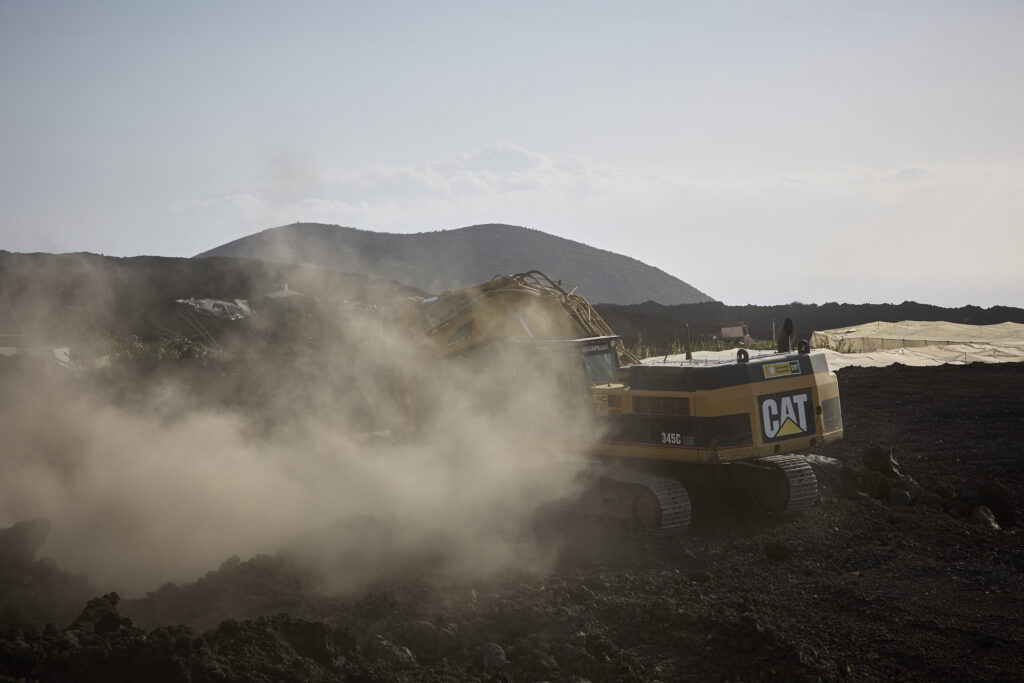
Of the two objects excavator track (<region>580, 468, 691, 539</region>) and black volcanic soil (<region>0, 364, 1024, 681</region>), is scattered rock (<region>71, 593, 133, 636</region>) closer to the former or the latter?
black volcanic soil (<region>0, 364, 1024, 681</region>)

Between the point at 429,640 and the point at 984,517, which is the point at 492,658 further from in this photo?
the point at 984,517

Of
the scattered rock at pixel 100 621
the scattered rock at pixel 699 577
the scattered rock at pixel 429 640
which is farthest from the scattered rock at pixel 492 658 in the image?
the scattered rock at pixel 100 621

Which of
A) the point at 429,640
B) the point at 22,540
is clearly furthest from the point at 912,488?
the point at 22,540

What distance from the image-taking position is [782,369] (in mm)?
9102

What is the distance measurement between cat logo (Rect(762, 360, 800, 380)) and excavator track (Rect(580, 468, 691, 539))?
5.09ft

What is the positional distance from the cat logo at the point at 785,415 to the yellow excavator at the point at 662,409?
0.04 feet

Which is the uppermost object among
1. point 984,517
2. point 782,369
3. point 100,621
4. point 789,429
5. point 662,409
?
point 782,369

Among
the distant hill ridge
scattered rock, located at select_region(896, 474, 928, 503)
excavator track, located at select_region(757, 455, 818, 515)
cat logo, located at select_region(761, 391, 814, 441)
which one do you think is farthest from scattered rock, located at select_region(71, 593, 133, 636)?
the distant hill ridge

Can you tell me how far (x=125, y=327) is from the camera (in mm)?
35719

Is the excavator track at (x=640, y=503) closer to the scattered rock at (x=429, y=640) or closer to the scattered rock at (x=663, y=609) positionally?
the scattered rock at (x=663, y=609)

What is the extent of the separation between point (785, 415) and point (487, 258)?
63.9 meters

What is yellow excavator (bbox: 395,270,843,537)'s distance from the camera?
880cm

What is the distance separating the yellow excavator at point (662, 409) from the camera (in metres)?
8.80

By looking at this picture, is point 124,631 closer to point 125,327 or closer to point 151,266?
point 125,327
